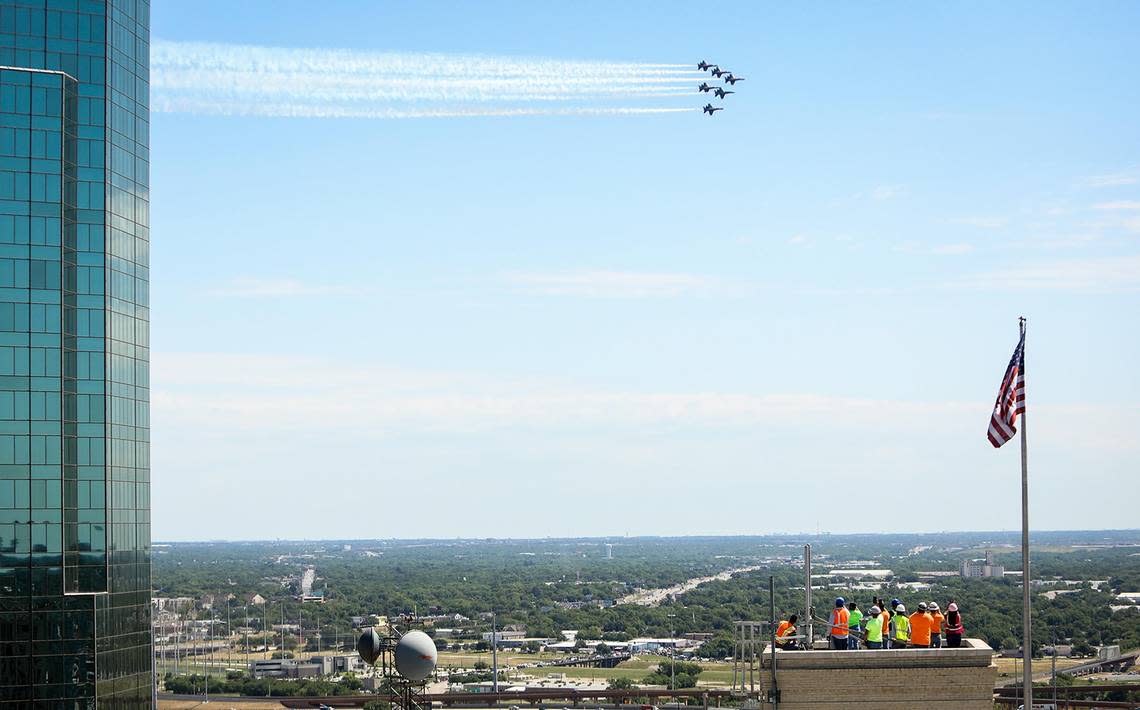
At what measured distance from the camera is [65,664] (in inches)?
3324

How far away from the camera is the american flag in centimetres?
4500

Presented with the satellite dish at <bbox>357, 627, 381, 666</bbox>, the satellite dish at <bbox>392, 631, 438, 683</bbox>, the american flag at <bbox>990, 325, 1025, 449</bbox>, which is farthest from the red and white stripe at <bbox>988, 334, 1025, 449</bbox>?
the satellite dish at <bbox>357, 627, 381, 666</bbox>

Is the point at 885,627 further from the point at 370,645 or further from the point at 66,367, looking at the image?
the point at 66,367

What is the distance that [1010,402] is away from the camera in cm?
4497

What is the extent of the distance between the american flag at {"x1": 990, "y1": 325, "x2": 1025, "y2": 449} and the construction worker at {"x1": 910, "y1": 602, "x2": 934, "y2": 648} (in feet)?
30.2

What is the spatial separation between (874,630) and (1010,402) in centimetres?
1077

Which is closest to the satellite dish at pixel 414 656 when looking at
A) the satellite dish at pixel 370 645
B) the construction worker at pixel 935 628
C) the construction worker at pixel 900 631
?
the satellite dish at pixel 370 645

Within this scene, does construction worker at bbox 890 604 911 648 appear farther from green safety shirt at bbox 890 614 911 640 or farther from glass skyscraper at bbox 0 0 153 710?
glass skyscraper at bbox 0 0 153 710

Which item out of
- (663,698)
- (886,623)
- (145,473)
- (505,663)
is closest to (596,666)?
(505,663)

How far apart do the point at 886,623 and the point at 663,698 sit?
102m

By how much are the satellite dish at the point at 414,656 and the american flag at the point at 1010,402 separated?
1932cm

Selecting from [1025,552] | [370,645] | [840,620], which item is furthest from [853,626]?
[370,645]

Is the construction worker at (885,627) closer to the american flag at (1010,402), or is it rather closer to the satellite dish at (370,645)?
the american flag at (1010,402)

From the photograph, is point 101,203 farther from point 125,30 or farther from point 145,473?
point 145,473
